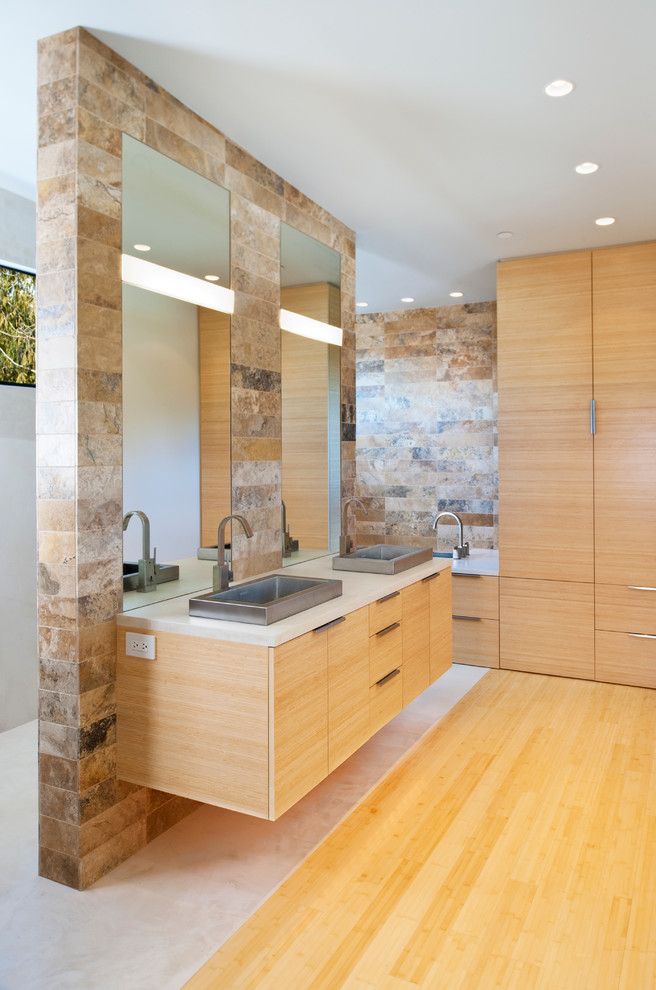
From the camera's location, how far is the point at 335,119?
268 centimetres

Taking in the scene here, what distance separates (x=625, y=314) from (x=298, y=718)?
10.7 ft

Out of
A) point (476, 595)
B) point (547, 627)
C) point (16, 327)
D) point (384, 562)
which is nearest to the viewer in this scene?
point (384, 562)

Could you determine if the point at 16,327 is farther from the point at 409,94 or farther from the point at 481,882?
the point at 481,882

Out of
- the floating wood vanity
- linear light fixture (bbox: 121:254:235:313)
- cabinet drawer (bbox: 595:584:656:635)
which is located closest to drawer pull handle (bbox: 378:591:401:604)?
the floating wood vanity

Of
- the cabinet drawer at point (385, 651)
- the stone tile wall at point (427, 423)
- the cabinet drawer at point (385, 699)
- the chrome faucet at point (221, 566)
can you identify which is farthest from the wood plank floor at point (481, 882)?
the stone tile wall at point (427, 423)

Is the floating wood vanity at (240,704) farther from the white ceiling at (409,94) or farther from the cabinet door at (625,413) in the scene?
the cabinet door at (625,413)

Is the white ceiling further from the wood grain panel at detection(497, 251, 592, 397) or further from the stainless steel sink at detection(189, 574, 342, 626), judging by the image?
the stainless steel sink at detection(189, 574, 342, 626)

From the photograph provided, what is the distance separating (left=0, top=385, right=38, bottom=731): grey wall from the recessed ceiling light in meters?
2.75

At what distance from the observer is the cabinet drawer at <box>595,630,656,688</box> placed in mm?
4180

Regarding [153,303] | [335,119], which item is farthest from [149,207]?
[335,119]

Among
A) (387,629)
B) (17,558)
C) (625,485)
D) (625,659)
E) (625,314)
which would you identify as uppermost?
(625,314)

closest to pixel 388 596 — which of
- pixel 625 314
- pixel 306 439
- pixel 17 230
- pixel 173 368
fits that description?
pixel 306 439

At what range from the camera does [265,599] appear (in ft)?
9.36

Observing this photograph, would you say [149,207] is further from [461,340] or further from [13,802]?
[461,340]
